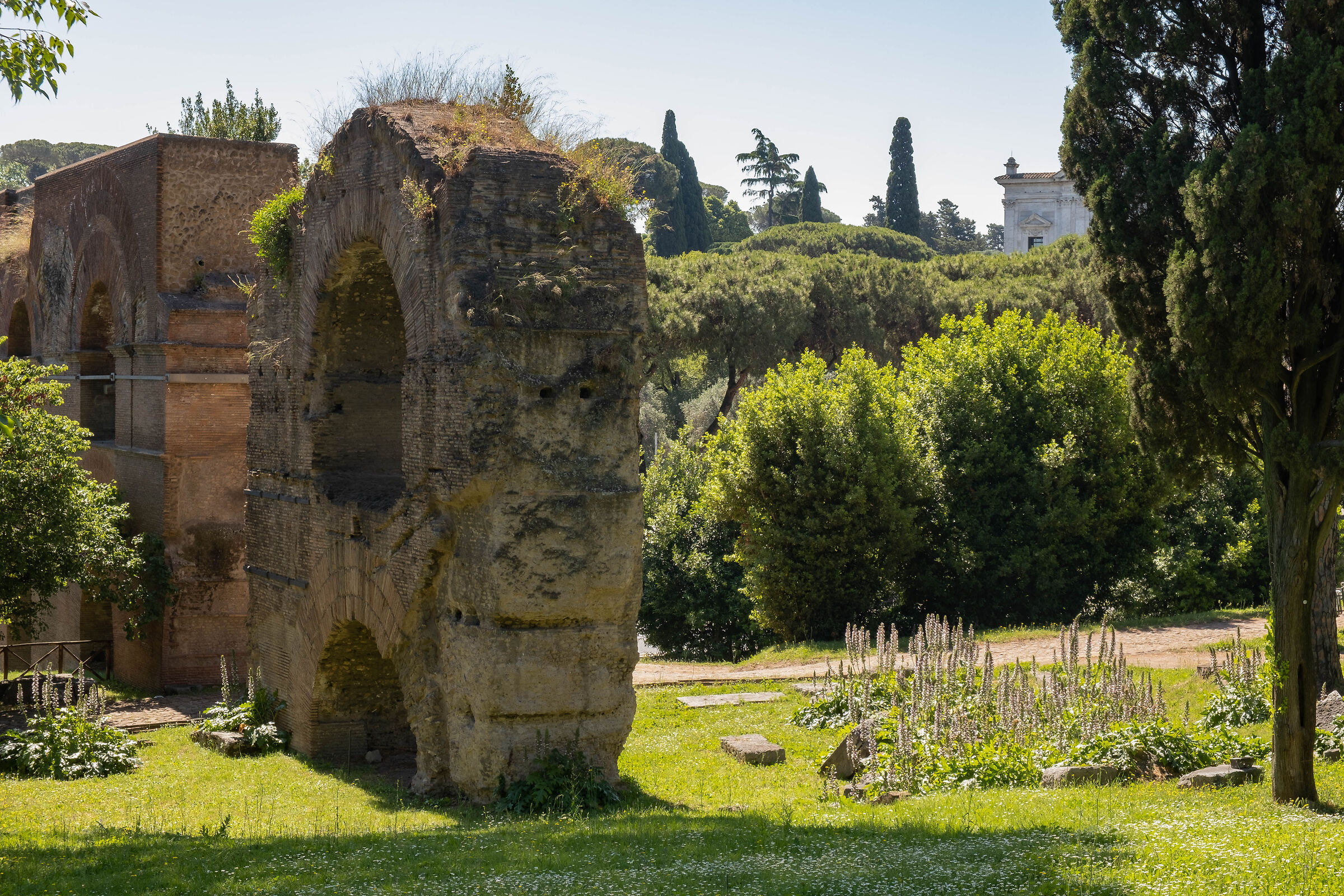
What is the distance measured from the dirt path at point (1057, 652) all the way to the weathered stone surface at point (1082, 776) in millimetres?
5588

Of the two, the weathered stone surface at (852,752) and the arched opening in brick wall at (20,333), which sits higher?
the arched opening in brick wall at (20,333)

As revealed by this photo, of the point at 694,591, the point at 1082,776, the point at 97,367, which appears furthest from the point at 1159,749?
the point at 97,367

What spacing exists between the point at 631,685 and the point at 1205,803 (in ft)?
12.1

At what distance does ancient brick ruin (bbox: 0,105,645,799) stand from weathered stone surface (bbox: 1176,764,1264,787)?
3.61m

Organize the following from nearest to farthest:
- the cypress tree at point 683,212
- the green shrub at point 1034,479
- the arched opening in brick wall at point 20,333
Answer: the green shrub at point 1034,479
the arched opening in brick wall at point 20,333
the cypress tree at point 683,212

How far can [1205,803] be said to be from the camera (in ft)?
22.3

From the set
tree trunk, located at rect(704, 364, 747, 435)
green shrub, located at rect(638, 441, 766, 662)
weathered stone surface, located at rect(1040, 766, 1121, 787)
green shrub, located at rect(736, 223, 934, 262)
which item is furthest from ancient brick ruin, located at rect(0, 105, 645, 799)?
green shrub, located at rect(736, 223, 934, 262)

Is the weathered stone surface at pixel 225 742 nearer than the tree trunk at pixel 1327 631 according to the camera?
No

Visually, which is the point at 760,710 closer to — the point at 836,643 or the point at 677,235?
the point at 836,643

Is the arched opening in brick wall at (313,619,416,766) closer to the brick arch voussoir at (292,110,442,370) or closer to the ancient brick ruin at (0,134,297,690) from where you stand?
the brick arch voussoir at (292,110,442,370)

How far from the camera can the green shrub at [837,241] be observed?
1623 inches

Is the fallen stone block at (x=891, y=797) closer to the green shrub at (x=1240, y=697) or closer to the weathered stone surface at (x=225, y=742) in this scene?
the green shrub at (x=1240, y=697)

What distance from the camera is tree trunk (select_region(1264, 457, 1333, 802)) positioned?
6.69m

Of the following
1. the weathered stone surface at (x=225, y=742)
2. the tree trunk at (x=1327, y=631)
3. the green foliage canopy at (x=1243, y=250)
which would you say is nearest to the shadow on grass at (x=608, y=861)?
the green foliage canopy at (x=1243, y=250)
